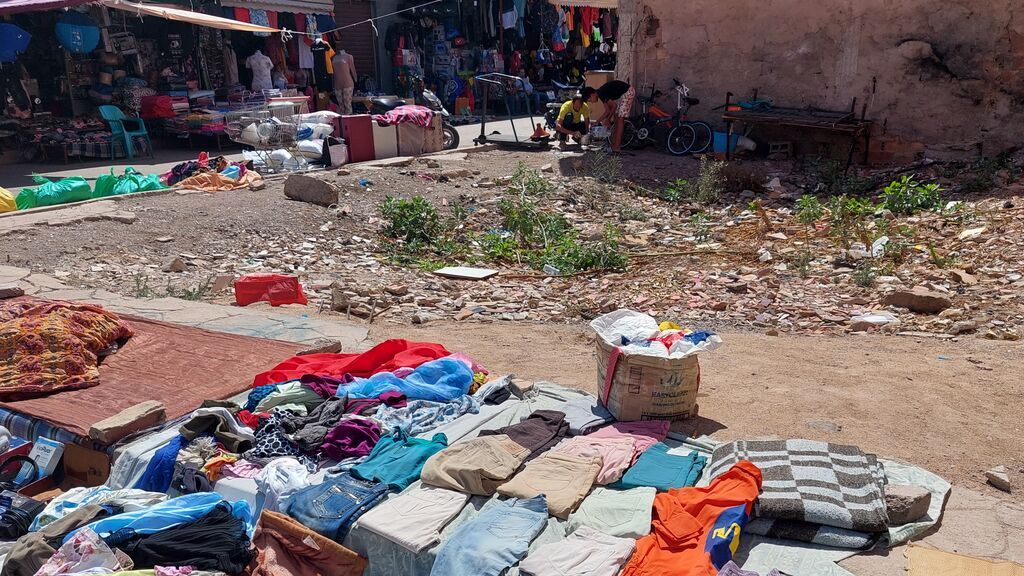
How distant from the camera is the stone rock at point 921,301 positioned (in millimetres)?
6469

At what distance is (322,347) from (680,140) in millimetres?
9485

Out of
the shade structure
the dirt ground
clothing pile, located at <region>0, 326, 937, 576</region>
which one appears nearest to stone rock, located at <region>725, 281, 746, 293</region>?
the dirt ground

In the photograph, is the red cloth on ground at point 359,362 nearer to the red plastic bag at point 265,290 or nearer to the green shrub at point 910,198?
the red plastic bag at point 265,290

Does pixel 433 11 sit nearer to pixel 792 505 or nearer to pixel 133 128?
pixel 133 128

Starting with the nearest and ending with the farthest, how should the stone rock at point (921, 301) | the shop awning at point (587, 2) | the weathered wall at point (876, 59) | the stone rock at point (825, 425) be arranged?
the stone rock at point (825, 425), the stone rock at point (921, 301), the weathered wall at point (876, 59), the shop awning at point (587, 2)

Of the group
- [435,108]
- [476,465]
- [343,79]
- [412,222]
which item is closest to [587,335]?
[476,465]

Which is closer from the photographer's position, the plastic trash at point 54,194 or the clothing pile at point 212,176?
the plastic trash at point 54,194

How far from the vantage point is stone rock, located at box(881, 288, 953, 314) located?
21.2ft

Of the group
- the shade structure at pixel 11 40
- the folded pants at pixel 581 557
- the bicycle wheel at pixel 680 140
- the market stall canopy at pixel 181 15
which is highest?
the market stall canopy at pixel 181 15

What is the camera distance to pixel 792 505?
3240 millimetres

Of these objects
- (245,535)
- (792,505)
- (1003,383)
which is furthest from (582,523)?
(1003,383)

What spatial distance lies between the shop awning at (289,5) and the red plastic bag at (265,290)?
975 cm

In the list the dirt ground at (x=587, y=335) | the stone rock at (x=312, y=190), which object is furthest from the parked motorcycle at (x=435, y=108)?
the stone rock at (x=312, y=190)

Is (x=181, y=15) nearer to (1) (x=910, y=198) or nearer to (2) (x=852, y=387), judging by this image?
(1) (x=910, y=198)
